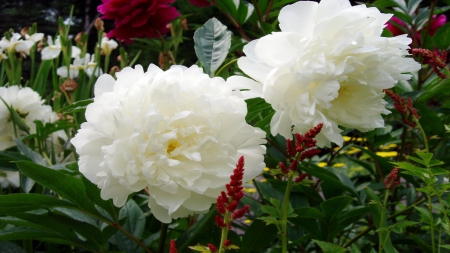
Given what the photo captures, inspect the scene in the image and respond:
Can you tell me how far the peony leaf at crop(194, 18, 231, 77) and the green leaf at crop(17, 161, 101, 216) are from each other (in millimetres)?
191

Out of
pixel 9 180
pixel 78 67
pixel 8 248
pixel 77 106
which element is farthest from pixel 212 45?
pixel 78 67

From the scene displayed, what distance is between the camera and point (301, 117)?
41cm

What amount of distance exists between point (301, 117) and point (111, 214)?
28 cm

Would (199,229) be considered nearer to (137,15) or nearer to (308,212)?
(308,212)

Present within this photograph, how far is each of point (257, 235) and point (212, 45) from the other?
235mm

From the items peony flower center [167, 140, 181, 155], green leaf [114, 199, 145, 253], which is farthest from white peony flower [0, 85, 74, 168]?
peony flower center [167, 140, 181, 155]

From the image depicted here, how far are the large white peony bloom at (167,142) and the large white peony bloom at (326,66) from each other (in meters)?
0.04

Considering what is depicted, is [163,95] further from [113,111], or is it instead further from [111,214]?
[111,214]

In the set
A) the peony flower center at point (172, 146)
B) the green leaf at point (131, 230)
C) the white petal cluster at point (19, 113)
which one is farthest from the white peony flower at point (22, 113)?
the peony flower center at point (172, 146)

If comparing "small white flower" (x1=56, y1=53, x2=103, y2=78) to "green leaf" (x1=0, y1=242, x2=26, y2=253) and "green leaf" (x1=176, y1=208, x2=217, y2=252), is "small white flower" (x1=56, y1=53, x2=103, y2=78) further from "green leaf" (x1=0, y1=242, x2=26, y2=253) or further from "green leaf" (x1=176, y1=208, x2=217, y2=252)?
"green leaf" (x1=176, y1=208, x2=217, y2=252)

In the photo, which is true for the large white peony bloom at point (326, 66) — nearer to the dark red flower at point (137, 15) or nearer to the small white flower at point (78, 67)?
the dark red flower at point (137, 15)

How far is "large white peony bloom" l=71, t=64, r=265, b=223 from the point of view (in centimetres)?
39

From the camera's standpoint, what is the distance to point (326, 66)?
15.7 inches

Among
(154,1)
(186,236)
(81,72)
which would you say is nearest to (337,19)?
(186,236)
